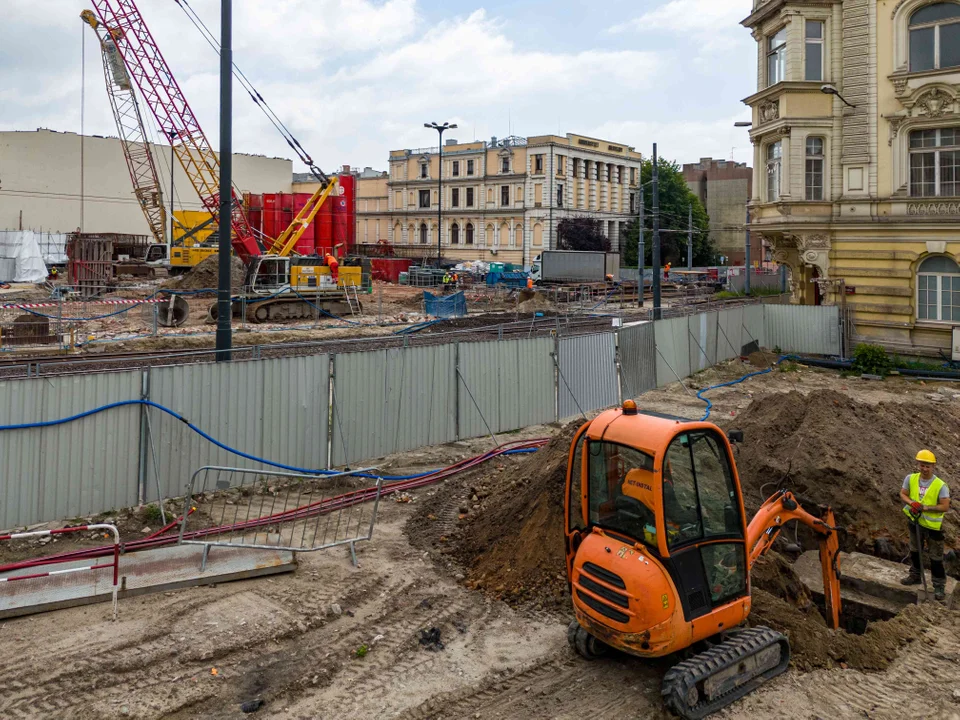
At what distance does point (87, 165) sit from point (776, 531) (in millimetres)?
76293

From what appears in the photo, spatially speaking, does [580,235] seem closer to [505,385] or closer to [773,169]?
[773,169]

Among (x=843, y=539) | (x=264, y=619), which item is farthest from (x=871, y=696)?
(x=264, y=619)

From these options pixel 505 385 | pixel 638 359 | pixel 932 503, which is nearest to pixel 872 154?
pixel 638 359

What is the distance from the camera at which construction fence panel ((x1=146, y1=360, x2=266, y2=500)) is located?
1134 cm

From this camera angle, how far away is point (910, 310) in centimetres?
2697

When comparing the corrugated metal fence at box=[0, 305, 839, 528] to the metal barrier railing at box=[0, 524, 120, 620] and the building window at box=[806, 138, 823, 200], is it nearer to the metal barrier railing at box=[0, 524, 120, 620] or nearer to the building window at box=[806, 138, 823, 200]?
the metal barrier railing at box=[0, 524, 120, 620]

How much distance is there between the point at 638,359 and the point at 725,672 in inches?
579

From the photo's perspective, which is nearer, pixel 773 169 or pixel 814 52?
pixel 814 52

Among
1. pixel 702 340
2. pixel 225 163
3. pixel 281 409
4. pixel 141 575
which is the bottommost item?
pixel 141 575

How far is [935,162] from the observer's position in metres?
26.4

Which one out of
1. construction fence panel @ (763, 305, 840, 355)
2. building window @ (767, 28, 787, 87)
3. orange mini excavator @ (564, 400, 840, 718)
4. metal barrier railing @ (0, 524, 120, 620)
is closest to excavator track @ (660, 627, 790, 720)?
orange mini excavator @ (564, 400, 840, 718)

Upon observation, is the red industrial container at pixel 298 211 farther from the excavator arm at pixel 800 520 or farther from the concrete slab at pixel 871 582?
the excavator arm at pixel 800 520

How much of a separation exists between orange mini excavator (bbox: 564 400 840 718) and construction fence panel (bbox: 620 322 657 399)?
1300cm

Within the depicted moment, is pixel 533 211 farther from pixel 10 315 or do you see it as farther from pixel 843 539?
pixel 843 539
